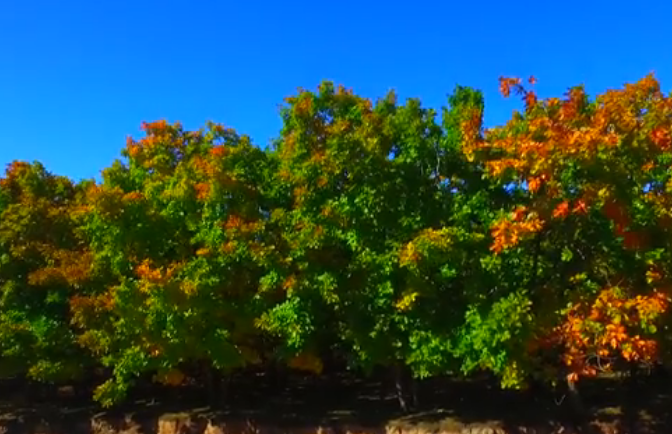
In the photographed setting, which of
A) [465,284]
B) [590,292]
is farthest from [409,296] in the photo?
[590,292]

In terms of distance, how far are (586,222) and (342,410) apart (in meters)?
9.55

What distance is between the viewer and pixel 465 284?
1408cm

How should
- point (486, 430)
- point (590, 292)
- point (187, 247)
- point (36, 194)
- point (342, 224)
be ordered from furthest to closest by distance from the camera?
point (36, 194), point (187, 247), point (486, 430), point (342, 224), point (590, 292)

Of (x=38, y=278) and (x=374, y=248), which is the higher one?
(x=38, y=278)

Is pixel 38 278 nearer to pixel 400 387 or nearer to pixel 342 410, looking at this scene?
pixel 342 410

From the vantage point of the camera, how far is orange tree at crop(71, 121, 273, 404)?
16031mm

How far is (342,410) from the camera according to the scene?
20234mm

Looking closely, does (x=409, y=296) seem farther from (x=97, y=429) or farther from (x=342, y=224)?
(x=97, y=429)

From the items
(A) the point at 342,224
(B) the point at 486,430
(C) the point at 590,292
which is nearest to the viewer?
(C) the point at 590,292

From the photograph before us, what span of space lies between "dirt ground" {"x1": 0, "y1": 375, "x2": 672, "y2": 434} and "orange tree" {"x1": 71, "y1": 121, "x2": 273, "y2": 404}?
8.34 feet

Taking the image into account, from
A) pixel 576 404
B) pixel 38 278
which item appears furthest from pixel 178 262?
pixel 576 404

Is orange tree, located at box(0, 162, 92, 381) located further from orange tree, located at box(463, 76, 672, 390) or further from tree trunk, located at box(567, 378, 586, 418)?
tree trunk, located at box(567, 378, 586, 418)

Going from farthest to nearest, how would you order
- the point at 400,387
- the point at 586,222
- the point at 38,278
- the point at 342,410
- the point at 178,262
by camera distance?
1. the point at 342,410
2. the point at 38,278
3. the point at 400,387
4. the point at 178,262
5. the point at 586,222

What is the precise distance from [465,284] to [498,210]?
1618mm
